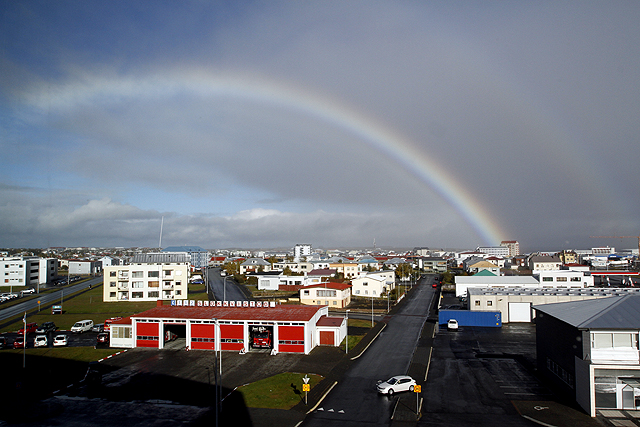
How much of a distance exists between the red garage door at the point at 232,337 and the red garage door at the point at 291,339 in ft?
12.0

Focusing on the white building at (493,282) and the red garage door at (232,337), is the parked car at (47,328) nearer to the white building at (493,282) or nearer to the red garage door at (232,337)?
the red garage door at (232,337)

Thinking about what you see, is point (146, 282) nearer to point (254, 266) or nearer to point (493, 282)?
point (493, 282)

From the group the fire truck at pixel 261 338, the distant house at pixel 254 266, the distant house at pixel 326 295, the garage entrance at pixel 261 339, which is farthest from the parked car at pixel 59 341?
the distant house at pixel 254 266

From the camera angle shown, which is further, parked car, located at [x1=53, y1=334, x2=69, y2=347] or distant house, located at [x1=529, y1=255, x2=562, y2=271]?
distant house, located at [x1=529, y1=255, x2=562, y2=271]

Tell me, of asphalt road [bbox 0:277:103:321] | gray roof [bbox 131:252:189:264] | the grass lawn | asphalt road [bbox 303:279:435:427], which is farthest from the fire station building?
gray roof [bbox 131:252:189:264]

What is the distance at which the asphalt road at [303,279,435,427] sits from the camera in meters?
21.7

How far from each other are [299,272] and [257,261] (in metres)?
36.5

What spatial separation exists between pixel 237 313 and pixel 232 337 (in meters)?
2.87

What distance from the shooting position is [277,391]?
1024 inches

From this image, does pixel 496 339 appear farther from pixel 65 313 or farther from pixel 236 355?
pixel 65 313

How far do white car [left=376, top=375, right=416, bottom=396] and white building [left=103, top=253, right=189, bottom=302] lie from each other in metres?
59.2

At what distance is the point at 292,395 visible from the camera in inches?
997

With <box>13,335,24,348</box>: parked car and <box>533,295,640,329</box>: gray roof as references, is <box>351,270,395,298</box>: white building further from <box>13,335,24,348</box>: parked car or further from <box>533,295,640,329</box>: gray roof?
<box>13,335,24,348</box>: parked car

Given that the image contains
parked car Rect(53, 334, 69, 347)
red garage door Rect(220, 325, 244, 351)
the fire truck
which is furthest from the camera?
parked car Rect(53, 334, 69, 347)
